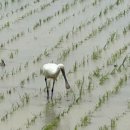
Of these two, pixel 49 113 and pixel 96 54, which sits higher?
pixel 96 54

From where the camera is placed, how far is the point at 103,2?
1344 cm

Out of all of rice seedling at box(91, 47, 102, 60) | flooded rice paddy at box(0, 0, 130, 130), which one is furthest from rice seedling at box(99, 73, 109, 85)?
rice seedling at box(91, 47, 102, 60)

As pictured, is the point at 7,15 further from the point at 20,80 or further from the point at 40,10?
the point at 20,80

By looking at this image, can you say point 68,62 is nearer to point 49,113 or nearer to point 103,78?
point 103,78

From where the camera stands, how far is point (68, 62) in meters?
8.53

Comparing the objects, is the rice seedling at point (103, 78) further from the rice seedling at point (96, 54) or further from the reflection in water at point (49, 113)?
the reflection in water at point (49, 113)

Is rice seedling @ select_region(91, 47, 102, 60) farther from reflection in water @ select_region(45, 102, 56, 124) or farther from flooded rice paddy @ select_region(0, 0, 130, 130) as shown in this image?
reflection in water @ select_region(45, 102, 56, 124)

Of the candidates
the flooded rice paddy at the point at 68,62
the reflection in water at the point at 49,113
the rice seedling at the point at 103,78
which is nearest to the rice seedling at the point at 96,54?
the flooded rice paddy at the point at 68,62

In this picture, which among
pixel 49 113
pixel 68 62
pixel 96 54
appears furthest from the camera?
→ pixel 96 54

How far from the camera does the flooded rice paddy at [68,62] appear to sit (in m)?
6.32

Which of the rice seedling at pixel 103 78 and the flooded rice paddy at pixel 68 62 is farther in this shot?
the rice seedling at pixel 103 78

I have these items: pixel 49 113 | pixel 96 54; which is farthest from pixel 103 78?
pixel 49 113

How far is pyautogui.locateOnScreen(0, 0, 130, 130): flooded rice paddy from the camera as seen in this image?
632 cm

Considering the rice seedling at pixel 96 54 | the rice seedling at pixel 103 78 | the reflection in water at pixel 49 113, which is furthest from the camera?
the rice seedling at pixel 96 54
